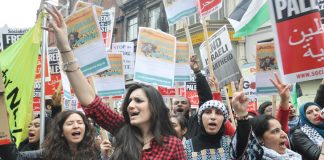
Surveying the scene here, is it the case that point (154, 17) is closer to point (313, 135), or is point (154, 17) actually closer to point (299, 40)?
point (313, 135)

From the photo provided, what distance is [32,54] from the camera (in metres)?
4.70

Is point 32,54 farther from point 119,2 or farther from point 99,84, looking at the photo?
point 119,2

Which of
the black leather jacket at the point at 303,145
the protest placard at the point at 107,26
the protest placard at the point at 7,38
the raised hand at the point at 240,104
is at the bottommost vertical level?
the black leather jacket at the point at 303,145

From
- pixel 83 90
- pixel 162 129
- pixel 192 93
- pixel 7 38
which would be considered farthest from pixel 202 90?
pixel 192 93

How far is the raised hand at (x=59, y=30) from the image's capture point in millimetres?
2688

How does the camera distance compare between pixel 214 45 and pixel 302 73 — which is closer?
pixel 302 73

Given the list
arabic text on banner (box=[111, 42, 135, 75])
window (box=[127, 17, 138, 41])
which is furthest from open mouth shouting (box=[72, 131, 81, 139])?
window (box=[127, 17, 138, 41])

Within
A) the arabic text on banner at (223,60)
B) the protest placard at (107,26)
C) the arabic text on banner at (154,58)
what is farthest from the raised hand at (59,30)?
the protest placard at (107,26)

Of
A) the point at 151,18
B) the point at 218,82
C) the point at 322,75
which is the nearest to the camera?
the point at 322,75

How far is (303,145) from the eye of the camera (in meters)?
4.14

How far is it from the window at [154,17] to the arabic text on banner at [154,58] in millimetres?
16275

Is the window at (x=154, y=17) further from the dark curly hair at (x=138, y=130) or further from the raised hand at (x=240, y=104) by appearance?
the dark curly hair at (x=138, y=130)

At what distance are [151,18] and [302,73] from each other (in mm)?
20278

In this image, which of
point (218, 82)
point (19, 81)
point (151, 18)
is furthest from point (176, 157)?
point (151, 18)
